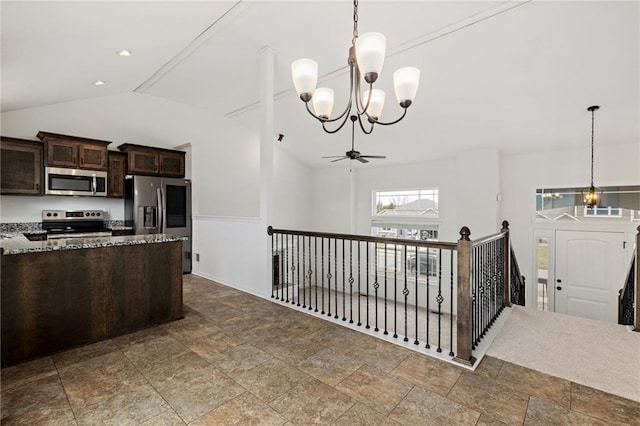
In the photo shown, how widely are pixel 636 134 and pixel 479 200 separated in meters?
2.35

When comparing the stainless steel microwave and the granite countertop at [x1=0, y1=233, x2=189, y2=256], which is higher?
the stainless steel microwave

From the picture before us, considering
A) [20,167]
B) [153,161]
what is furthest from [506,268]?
[20,167]

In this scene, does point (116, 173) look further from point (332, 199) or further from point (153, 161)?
point (332, 199)

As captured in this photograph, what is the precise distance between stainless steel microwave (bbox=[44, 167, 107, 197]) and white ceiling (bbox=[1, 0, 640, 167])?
1.02 m

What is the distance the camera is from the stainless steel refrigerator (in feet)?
16.7

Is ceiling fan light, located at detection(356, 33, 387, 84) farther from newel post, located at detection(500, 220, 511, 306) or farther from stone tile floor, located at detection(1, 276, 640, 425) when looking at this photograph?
newel post, located at detection(500, 220, 511, 306)

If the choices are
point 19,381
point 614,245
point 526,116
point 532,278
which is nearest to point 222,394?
point 19,381

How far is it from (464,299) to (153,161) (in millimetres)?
5534

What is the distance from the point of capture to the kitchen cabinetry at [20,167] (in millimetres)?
4102

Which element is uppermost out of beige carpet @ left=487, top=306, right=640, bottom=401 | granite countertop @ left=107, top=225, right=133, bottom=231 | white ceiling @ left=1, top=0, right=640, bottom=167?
white ceiling @ left=1, top=0, right=640, bottom=167

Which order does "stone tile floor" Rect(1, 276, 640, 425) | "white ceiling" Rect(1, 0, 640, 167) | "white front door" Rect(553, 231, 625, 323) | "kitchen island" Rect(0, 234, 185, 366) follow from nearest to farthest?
"stone tile floor" Rect(1, 276, 640, 425) → "kitchen island" Rect(0, 234, 185, 366) → "white ceiling" Rect(1, 0, 640, 167) → "white front door" Rect(553, 231, 625, 323)

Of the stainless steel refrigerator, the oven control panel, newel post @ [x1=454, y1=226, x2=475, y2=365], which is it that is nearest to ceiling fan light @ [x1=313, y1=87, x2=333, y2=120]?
newel post @ [x1=454, y1=226, x2=475, y2=365]

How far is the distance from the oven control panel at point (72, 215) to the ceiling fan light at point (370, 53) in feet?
17.6

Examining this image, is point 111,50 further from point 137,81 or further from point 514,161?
point 514,161
